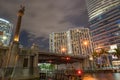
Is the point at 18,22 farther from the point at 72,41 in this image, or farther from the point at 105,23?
the point at 72,41

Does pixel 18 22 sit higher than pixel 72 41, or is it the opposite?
pixel 72 41

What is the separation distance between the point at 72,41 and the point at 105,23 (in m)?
63.6

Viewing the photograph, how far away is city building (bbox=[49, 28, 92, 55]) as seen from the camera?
566 ft

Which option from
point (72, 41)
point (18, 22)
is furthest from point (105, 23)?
point (18, 22)

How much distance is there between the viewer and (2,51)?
44719 millimetres

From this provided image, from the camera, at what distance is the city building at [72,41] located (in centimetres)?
17238

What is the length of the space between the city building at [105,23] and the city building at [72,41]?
25.0 metres

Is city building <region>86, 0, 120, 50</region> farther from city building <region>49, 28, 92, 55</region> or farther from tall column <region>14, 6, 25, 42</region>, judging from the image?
tall column <region>14, 6, 25, 42</region>

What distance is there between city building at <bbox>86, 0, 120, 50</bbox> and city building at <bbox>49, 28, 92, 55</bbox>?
2497 cm

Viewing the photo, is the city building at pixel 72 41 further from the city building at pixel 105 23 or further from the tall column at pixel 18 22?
the tall column at pixel 18 22

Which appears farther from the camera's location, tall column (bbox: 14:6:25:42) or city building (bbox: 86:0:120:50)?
city building (bbox: 86:0:120:50)

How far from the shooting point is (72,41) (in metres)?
182

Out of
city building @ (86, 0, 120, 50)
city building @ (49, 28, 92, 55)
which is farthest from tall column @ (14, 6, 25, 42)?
city building @ (49, 28, 92, 55)

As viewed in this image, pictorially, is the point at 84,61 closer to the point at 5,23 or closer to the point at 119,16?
the point at 119,16
